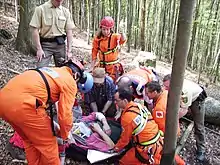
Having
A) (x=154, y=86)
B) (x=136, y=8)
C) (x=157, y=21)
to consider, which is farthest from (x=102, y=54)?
(x=157, y=21)

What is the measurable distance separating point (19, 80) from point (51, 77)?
0.34m

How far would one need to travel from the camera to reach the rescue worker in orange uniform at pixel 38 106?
9.80ft

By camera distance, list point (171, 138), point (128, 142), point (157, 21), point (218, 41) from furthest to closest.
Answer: point (157, 21) < point (218, 41) < point (128, 142) < point (171, 138)

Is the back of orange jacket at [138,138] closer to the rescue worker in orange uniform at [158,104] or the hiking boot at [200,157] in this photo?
the rescue worker in orange uniform at [158,104]

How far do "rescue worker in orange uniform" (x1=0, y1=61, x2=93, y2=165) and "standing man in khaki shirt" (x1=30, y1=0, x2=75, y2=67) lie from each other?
65.9 inches

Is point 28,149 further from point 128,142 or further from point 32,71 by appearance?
point 128,142

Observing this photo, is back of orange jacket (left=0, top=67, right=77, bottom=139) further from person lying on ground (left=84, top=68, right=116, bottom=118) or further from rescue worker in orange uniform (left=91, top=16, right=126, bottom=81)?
rescue worker in orange uniform (left=91, top=16, right=126, bottom=81)

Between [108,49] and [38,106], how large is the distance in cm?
307

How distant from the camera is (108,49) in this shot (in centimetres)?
593

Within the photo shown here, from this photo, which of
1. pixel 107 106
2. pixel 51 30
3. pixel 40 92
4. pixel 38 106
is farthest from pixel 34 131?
pixel 51 30

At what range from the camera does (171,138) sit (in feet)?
9.76

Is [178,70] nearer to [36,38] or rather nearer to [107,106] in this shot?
[107,106]

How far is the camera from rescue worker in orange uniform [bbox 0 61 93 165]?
2.99m

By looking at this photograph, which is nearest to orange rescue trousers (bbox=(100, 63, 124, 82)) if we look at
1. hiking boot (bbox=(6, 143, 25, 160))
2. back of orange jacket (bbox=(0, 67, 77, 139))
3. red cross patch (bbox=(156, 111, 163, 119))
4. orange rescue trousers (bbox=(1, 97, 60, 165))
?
red cross patch (bbox=(156, 111, 163, 119))
